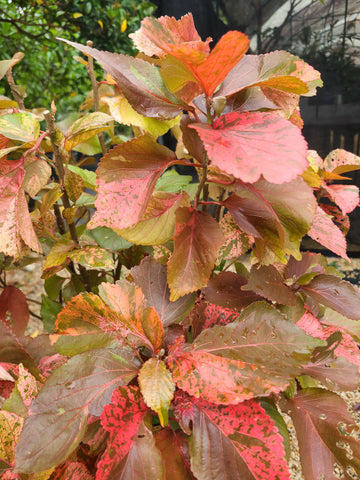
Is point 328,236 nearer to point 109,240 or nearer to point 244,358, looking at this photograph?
point 244,358

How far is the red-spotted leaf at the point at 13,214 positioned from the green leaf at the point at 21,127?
A: 34 millimetres

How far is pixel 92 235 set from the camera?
1.99 ft

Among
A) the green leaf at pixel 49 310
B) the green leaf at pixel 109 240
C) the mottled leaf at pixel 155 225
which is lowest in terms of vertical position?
the green leaf at pixel 49 310

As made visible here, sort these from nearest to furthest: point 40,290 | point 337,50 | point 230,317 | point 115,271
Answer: point 230,317, point 115,271, point 337,50, point 40,290

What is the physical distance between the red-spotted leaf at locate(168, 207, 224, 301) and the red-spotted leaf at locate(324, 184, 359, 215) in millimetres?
268

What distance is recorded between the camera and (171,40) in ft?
1.06

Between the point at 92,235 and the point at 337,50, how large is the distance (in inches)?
47.9

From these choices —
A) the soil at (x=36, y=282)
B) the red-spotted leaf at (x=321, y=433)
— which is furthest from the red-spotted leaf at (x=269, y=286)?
the soil at (x=36, y=282)

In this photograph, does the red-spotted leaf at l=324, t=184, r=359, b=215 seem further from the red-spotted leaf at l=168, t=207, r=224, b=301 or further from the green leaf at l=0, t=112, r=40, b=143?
the green leaf at l=0, t=112, r=40, b=143

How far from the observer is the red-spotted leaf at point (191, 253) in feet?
1.09

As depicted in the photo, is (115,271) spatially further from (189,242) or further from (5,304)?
(189,242)

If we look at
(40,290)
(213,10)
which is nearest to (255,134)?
(213,10)

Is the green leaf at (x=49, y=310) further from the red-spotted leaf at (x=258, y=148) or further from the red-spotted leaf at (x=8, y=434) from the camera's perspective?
the red-spotted leaf at (x=258, y=148)

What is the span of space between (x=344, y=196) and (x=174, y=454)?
441mm
